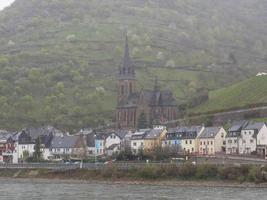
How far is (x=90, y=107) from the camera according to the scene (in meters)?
195

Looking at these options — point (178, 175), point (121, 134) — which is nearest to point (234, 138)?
point (178, 175)

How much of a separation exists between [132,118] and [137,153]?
→ 6001 centimetres

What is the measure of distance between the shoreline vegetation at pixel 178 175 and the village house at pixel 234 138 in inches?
1047

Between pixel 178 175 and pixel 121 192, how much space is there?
41.0ft

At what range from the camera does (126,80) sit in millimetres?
180875

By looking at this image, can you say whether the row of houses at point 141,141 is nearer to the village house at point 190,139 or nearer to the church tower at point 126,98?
the village house at point 190,139

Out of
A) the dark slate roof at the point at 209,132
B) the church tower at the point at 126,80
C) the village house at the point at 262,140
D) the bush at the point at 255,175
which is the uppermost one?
the church tower at the point at 126,80

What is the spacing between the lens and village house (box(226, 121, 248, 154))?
11600 cm

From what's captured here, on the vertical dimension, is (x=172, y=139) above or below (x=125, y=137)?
below

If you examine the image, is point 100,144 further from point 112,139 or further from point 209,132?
point 209,132

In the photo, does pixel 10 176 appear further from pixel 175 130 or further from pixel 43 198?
pixel 43 198

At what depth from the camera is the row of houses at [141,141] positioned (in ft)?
377

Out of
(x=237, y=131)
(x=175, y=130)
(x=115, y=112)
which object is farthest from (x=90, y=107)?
(x=237, y=131)

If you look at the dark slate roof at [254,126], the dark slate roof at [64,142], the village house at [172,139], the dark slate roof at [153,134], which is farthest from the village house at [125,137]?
the dark slate roof at [254,126]
